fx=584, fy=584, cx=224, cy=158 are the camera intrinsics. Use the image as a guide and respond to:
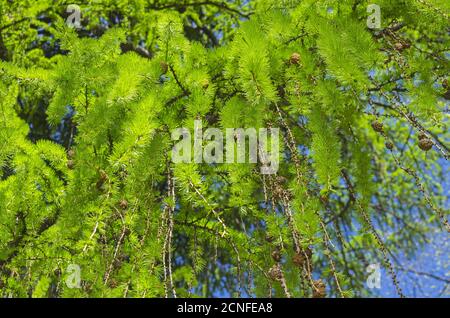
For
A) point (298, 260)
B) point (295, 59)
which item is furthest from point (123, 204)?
point (295, 59)

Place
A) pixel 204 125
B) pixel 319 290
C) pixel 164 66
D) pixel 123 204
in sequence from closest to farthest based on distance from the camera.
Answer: pixel 319 290 < pixel 123 204 < pixel 204 125 < pixel 164 66

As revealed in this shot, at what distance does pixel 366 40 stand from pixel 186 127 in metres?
0.56

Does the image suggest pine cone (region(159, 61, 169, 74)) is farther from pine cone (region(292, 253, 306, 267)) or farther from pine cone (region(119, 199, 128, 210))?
pine cone (region(292, 253, 306, 267))

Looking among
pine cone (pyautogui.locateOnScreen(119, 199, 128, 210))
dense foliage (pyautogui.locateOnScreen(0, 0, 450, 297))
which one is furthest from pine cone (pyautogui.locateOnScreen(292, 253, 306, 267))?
pine cone (pyautogui.locateOnScreen(119, 199, 128, 210))

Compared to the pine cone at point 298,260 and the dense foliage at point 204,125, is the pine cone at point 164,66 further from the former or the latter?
the pine cone at point 298,260

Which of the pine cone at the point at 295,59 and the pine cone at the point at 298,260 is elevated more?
the pine cone at the point at 295,59

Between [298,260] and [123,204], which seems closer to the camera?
[298,260]

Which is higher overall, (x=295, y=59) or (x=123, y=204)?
(x=295, y=59)

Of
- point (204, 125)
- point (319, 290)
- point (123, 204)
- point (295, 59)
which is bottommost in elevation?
point (319, 290)

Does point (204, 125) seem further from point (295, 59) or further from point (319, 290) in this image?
point (319, 290)

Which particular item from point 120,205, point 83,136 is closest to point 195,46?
point 83,136

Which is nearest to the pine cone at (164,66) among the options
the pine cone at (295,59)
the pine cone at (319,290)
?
the pine cone at (295,59)

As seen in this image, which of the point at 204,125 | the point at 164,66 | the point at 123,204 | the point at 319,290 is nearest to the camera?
the point at 319,290
